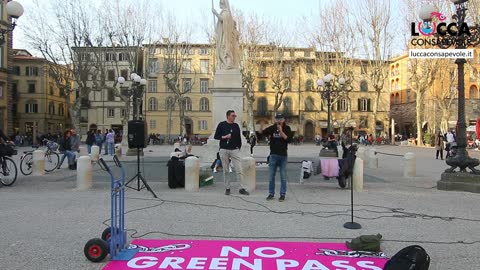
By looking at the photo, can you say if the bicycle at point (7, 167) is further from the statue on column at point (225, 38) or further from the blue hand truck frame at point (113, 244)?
the statue on column at point (225, 38)

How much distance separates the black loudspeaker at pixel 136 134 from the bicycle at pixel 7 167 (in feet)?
12.3

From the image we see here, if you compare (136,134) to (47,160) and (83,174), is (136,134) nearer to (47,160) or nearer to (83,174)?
(83,174)

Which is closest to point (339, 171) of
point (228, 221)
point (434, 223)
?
point (434, 223)

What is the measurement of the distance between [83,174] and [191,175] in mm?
2788

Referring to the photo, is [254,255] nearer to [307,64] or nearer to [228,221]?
[228,221]

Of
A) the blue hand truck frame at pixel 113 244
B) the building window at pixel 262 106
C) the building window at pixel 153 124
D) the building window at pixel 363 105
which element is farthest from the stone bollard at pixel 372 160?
the building window at pixel 363 105

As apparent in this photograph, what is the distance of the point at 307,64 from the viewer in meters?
70.4

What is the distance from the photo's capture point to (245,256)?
5094 millimetres

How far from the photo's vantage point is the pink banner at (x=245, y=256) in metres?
4.76

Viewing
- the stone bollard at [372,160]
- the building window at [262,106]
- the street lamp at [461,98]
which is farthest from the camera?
the building window at [262,106]

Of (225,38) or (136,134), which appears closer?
(136,134)

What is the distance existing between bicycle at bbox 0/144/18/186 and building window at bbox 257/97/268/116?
2367 inches

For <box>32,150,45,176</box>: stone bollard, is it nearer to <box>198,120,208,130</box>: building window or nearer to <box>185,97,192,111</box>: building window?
<box>198,120,208,130</box>: building window

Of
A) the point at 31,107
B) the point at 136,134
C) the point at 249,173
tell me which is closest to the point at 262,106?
the point at 31,107
